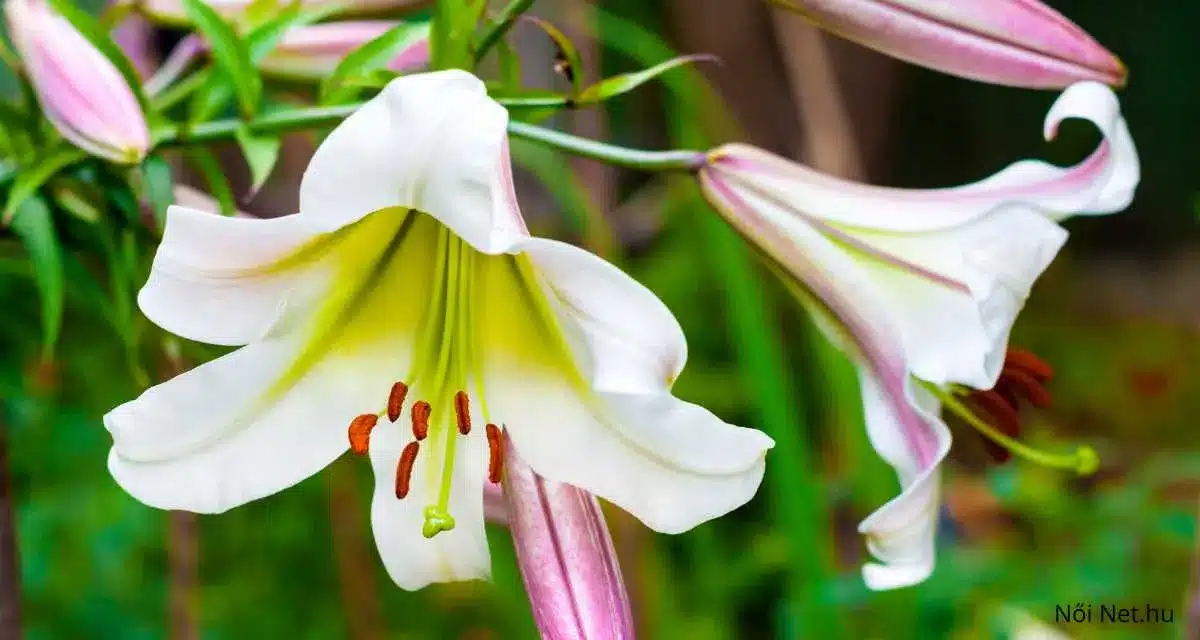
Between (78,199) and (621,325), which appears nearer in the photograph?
A: (621,325)

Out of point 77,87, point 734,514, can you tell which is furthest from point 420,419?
point 734,514

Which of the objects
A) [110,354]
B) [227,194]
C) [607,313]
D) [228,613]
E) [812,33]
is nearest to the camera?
[607,313]

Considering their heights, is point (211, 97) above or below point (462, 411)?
above

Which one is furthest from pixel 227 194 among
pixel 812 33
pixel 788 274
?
pixel 812 33

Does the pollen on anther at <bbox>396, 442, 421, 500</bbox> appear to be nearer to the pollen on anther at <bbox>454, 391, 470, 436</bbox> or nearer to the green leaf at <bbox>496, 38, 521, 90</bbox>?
the pollen on anther at <bbox>454, 391, 470, 436</bbox>

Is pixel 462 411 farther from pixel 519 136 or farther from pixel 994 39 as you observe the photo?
pixel 994 39

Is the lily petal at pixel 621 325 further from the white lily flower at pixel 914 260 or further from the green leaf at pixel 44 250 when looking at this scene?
the green leaf at pixel 44 250

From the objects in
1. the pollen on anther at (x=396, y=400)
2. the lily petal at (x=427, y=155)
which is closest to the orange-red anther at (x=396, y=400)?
the pollen on anther at (x=396, y=400)

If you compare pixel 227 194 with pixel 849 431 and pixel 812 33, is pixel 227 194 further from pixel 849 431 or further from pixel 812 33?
pixel 812 33
